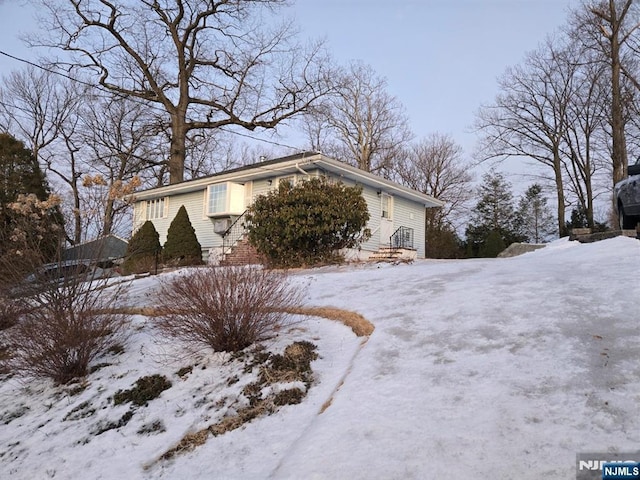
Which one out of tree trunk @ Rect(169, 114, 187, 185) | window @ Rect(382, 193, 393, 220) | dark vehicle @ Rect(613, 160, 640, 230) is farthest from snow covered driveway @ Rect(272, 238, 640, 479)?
tree trunk @ Rect(169, 114, 187, 185)

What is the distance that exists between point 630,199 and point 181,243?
12553mm

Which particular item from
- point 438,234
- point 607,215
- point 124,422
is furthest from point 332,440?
point 607,215

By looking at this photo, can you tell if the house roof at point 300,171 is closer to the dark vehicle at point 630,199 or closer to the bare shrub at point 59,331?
the dark vehicle at point 630,199

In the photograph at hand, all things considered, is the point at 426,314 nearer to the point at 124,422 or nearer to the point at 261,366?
the point at 261,366

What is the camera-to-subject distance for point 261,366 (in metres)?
4.18

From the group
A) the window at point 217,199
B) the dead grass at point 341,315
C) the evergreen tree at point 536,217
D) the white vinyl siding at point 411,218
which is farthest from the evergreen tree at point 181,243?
the evergreen tree at point 536,217

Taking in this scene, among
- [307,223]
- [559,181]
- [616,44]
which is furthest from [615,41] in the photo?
[307,223]

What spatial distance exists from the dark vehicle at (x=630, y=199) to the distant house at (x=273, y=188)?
21.1ft

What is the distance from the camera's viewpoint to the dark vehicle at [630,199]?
8.23 metres

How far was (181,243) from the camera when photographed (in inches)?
600

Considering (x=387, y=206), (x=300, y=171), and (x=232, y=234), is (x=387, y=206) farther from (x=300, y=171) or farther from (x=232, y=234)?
(x=232, y=234)

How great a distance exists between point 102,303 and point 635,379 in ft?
17.0

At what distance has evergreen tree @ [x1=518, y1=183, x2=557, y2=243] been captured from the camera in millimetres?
34375

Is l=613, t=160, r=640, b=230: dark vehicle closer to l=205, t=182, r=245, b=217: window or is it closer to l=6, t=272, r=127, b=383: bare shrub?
l=6, t=272, r=127, b=383: bare shrub
